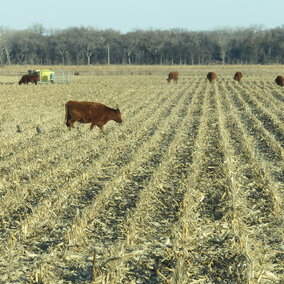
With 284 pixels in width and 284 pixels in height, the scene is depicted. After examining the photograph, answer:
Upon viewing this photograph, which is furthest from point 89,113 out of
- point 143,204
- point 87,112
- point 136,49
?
point 136,49

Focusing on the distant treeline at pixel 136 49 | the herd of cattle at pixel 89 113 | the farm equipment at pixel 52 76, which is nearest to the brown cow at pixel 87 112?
the herd of cattle at pixel 89 113

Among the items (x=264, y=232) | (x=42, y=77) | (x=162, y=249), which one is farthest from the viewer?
(x=42, y=77)

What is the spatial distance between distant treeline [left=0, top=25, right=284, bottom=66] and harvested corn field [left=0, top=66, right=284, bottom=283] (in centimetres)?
8825

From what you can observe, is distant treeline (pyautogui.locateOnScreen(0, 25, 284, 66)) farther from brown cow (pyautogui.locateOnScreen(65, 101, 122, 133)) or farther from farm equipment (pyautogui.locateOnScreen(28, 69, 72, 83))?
brown cow (pyautogui.locateOnScreen(65, 101, 122, 133))

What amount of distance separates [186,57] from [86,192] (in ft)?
319

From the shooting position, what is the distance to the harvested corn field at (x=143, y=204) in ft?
15.7

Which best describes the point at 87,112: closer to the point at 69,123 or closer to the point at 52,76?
the point at 69,123

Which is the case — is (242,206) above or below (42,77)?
below

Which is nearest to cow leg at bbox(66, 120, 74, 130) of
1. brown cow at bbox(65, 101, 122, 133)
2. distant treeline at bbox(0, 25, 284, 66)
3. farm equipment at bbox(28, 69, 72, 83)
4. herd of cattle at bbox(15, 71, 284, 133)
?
herd of cattle at bbox(15, 71, 284, 133)

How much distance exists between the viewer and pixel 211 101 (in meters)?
22.0

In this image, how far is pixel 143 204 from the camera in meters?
6.78

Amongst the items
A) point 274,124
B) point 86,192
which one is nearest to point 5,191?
point 86,192

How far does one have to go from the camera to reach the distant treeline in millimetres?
98500

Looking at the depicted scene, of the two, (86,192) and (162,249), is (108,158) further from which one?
(162,249)
